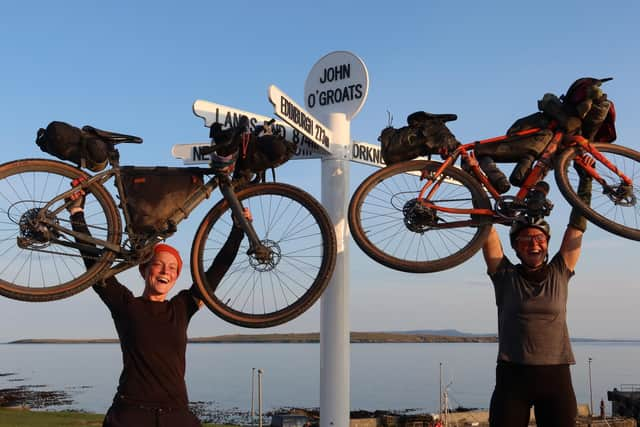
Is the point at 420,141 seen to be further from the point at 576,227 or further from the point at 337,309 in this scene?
the point at 337,309

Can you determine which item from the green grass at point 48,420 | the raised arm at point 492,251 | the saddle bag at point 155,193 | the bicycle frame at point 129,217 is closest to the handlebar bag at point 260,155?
the bicycle frame at point 129,217

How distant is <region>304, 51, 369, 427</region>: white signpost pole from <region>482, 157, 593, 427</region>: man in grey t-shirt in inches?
102

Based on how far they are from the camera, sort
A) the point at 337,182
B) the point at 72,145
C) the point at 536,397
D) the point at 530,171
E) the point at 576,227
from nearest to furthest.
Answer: the point at 536,397, the point at 72,145, the point at 576,227, the point at 530,171, the point at 337,182

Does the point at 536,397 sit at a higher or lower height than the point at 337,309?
lower

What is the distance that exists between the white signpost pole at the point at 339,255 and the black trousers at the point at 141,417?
330 cm

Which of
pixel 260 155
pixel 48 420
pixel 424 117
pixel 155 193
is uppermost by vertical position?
pixel 424 117

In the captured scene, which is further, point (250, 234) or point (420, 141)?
point (420, 141)

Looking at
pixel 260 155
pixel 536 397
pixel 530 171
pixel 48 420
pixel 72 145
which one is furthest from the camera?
pixel 48 420

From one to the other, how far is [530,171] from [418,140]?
2.94ft

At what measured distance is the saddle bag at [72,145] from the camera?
4105 millimetres

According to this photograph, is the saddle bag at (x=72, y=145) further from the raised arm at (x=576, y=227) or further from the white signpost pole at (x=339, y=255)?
the raised arm at (x=576, y=227)

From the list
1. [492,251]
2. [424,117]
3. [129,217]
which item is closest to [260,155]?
[129,217]

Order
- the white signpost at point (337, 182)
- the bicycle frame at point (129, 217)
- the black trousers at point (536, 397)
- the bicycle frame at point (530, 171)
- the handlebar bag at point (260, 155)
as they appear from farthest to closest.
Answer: the white signpost at point (337, 182)
the bicycle frame at point (530, 171)
the handlebar bag at point (260, 155)
the bicycle frame at point (129, 217)
the black trousers at point (536, 397)

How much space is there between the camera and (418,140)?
4.94m
